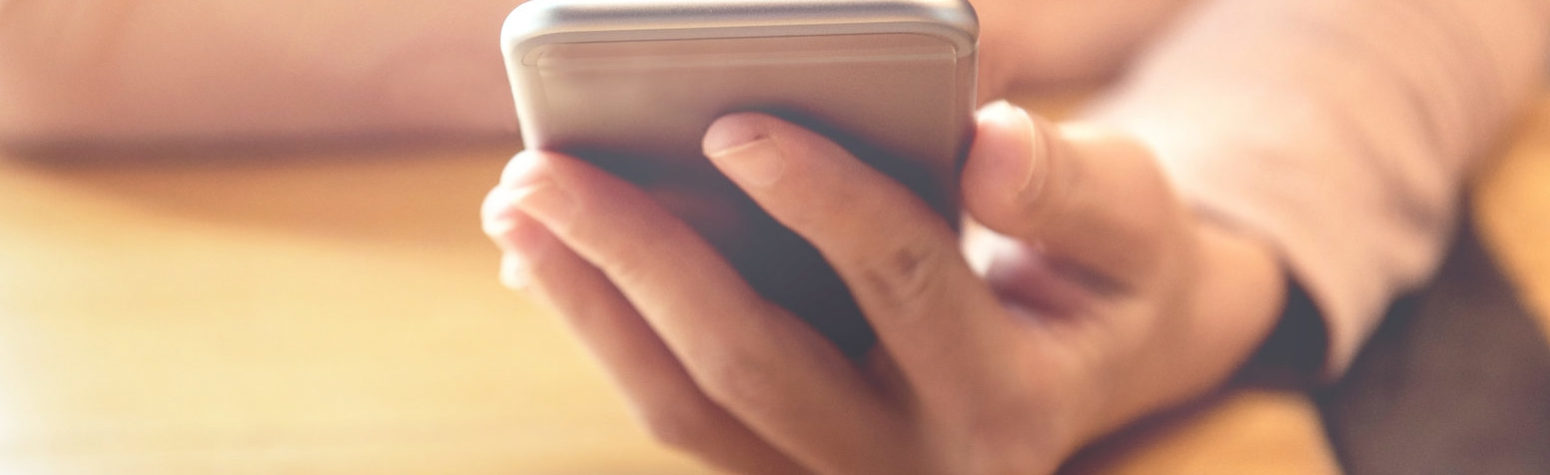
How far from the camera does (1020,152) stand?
24 cm

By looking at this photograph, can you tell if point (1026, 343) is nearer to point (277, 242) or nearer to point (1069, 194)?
point (1069, 194)

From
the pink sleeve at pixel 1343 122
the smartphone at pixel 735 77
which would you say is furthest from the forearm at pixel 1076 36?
the smartphone at pixel 735 77

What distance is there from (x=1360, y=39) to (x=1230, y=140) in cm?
8

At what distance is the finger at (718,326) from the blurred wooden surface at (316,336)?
0.15ft

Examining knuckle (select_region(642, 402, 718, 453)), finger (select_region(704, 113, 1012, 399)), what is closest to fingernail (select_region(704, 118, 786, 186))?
finger (select_region(704, 113, 1012, 399))

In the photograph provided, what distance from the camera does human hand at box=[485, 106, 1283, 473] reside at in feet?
0.79

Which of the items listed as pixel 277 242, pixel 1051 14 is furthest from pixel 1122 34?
pixel 277 242

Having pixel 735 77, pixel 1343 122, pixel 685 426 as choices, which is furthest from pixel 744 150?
pixel 1343 122

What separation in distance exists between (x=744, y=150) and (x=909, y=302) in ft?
0.25

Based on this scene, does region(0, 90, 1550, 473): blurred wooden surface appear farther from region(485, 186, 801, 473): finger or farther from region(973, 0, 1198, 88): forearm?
→ region(973, 0, 1198, 88): forearm

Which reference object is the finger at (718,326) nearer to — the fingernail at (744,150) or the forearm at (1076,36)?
the fingernail at (744,150)

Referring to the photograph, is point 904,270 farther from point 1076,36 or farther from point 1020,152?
point 1076,36

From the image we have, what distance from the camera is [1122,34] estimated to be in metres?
0.53

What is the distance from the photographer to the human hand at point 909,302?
24 centimetres
